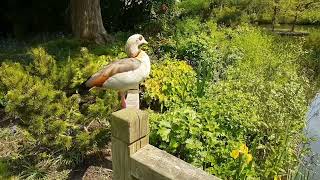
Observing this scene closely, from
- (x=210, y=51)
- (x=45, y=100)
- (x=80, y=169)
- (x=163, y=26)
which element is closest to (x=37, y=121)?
(x=45, y=100)

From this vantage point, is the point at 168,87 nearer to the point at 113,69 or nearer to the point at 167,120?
the point at 167,120

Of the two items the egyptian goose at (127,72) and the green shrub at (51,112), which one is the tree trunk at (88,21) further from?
the egyptian goose at (127,72)

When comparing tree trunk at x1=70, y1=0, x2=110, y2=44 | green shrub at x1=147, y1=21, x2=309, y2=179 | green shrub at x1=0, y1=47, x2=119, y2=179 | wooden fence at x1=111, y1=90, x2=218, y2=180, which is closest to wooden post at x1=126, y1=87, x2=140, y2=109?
green shrub at x1=0, y1=47, x2=119, y2=179

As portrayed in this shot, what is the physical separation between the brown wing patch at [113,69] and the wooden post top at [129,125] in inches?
47.5

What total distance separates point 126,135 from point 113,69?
4.54 feet

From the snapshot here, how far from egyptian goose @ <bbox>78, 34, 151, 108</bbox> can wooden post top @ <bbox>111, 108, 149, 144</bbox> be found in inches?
46.5

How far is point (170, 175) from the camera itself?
2.03 metres

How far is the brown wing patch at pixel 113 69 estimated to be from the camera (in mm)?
3363

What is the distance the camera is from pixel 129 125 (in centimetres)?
212

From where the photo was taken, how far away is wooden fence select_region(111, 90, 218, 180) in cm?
205

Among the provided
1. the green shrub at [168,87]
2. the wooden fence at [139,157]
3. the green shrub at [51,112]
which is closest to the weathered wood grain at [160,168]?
the wooden fence at [139,157]

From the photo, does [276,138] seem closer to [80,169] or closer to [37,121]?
[80,169]

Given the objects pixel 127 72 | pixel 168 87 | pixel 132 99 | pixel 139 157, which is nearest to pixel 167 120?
pixel 132 99

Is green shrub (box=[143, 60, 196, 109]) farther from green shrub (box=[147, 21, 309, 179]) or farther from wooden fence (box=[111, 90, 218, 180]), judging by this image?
wooden fence (box=[111, 90, 218, 180])
